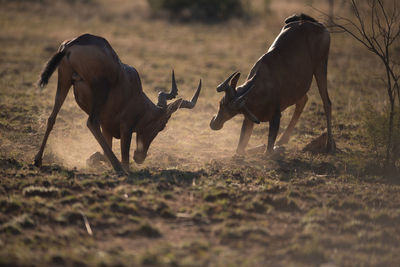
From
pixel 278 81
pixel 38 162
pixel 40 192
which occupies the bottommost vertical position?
pixel 40 192

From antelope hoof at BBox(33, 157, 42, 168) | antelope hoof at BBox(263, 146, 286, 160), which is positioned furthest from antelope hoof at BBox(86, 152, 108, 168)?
antelope hoof at BBox(263, 146, 286, 160)

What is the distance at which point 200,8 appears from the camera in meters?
28.2

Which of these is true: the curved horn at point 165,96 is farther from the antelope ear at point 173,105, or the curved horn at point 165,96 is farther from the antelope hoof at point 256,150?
the antelope hoof at point 256,150

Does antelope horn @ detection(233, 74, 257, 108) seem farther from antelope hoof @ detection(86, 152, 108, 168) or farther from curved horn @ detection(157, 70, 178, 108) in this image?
antelope hoof @ detection(86, 152, 108, 168)

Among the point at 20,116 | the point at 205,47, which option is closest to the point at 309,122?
the point at 20,116

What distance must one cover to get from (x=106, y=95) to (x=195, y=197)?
2193 millimetres

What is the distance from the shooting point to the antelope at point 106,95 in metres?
8.08

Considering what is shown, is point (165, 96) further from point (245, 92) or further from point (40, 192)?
point (40, 192)

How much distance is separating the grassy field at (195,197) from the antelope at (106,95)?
22.5 inches

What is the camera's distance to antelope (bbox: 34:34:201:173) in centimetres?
808

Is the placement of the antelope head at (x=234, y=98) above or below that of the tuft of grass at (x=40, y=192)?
above

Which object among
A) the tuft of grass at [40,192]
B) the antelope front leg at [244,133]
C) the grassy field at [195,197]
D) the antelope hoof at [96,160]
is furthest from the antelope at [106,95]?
the tuft of grass at [40,192]

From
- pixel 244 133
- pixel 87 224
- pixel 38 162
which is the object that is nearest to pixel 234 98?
pixel 244 133

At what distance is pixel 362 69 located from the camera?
18.1 meters
